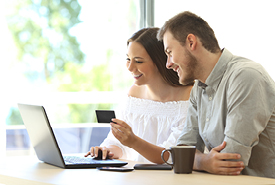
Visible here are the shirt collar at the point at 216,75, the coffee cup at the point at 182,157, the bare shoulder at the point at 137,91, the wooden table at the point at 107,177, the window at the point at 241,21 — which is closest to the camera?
the wooden table at the point at 107,177

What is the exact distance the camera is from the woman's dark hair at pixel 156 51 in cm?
198

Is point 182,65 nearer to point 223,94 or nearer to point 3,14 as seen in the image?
point 223,94

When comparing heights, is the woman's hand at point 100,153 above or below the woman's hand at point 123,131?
below

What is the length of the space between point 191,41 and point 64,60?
1547 millimetres

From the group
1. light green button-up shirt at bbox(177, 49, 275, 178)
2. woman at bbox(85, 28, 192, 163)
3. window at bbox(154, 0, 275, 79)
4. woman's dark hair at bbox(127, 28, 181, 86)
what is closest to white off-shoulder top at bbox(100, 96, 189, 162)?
woman at bbox(85, 28, 192, 163)

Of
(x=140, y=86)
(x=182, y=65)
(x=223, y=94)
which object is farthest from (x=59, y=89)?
(x=223, y=94)

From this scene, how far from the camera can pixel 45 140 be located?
1215mm

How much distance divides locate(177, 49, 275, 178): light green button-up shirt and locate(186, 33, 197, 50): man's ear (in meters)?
0.13

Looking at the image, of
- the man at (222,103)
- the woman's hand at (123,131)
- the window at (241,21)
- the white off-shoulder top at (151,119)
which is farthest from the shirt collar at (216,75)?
the window at (241,21)

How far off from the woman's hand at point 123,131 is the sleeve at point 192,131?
213 mm

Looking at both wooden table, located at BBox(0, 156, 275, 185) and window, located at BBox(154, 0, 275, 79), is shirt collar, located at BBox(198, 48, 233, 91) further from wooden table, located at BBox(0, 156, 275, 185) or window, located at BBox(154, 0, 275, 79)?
window, located at BBox(154, 0, 275, 79)

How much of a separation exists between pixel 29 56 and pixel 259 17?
1934 mm

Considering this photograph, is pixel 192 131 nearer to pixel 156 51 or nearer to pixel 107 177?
pixel 107 177

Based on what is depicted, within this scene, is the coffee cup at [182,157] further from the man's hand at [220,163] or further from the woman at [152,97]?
the woman at [152,97]
